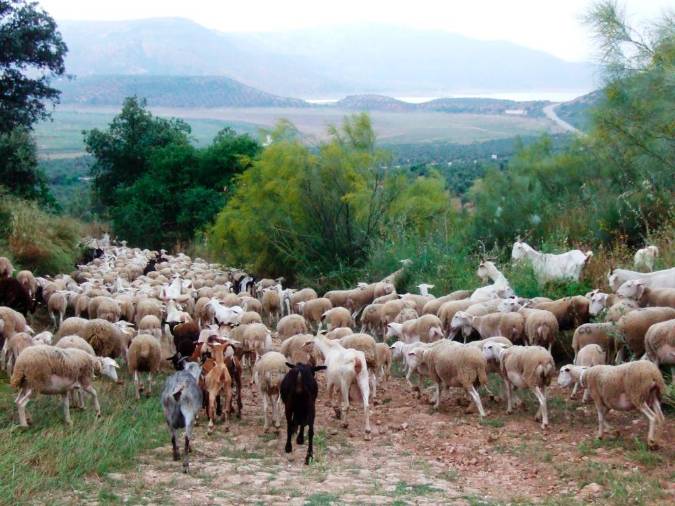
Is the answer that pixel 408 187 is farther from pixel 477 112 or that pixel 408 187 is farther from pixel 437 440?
pixel 477 112

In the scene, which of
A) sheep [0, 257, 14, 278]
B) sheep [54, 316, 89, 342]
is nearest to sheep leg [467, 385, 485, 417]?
sheep [54, 316, 89, 342]

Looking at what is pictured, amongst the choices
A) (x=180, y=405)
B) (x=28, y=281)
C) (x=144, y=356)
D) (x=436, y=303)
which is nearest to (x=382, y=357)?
(x=436, y=303)

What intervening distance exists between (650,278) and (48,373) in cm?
826

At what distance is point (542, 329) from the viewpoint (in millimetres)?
12242

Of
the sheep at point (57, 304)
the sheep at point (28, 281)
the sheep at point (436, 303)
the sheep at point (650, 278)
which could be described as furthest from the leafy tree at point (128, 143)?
the sheep at point (650, 278)

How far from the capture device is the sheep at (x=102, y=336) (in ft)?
43.0

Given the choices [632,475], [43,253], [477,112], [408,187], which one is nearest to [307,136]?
[408,187]

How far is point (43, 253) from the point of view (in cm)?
2203

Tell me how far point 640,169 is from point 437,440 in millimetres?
9604

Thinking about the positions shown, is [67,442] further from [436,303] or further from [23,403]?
[436,303]

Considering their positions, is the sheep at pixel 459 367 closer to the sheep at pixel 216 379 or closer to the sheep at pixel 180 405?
the sheep at pixel 216 379

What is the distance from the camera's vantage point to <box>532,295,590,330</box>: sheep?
42.1 feet

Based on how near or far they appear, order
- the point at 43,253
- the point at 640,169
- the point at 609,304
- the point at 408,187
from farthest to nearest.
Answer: the point at 408,187, the point at 43,253, the point at 640,169, the point at 609,304

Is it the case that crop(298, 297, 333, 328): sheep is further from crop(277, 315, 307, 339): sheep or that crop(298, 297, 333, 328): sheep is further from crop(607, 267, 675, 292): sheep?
crop(607, 267, 675, 292): sheep
